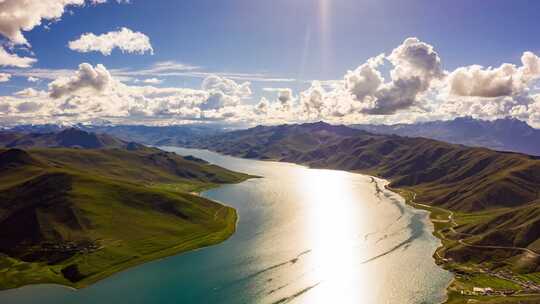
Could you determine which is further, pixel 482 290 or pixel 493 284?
pixel 493 284

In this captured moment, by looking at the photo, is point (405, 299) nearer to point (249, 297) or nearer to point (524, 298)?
point (524, 298)

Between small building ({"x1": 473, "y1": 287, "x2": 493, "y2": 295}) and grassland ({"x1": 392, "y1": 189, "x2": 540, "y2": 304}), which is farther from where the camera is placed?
small building ({"x1": 473, "y1": 287, "x2": 493, "y2": 295})

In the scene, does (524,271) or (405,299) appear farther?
(524,271)

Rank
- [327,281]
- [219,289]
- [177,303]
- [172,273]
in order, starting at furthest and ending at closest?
1. [172,273]
2. [327,281]
3. [219,289]
4. [177,303]

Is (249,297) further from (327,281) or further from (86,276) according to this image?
(86,276)

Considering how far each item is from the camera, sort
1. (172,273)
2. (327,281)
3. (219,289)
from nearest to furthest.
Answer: (219,289), (327,281), (172,273)

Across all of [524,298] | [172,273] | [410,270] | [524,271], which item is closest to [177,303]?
[172,273]

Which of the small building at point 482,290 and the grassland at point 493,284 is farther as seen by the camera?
the small building at point 482,290

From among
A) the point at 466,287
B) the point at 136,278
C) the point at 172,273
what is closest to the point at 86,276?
the point at 136,278

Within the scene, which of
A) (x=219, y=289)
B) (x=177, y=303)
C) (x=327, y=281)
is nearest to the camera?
(x=177, y=303)
